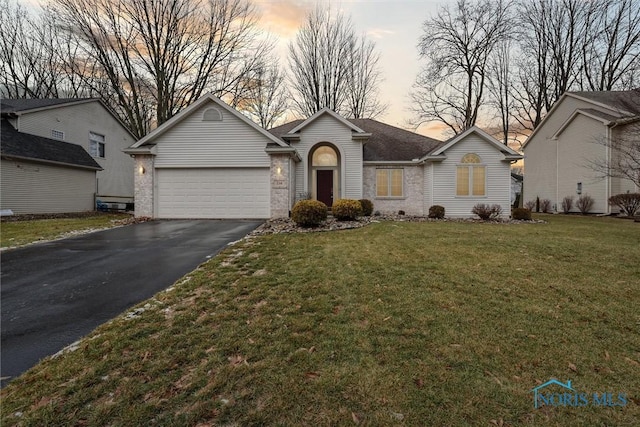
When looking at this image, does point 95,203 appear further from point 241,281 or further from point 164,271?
point 241,281

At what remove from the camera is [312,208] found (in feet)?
34.5

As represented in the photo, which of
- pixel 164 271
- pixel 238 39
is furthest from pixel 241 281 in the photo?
pixel 238 39

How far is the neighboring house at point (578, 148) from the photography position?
55.4 feet

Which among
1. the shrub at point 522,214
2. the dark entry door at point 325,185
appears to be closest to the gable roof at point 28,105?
the dark entry door at point 325,185

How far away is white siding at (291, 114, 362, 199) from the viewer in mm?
15633

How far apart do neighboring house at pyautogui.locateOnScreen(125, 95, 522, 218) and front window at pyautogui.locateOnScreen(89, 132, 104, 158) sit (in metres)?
10.6

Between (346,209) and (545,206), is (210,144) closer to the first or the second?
(346,209)

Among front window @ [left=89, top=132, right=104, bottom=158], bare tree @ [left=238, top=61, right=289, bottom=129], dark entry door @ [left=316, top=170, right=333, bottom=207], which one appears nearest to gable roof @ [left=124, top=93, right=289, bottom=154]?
dark entry door @ [left=316, top=170, right=333, bottom=207]

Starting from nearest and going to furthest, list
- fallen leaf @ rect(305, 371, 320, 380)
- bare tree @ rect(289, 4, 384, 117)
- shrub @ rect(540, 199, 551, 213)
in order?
fallen leaf @ rect(305, 371, 320, 380) < shrub @ rect(540, 199, 551, 213) < bare tree @ rect(289, 4, 384, 117)

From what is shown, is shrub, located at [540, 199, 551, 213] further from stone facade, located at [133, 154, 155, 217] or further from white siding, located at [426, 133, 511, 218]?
stone facade, located at [133, 154, 155, 217]

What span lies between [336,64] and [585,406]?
2690 centimetres

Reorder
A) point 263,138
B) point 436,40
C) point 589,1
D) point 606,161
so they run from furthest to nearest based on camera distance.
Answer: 1. point 436,40
2. point 589,1
3. point 606,161
4. point 263,138

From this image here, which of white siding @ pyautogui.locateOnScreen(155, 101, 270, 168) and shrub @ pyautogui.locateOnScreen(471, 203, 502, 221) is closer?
white siding @ pyautogui.locateOnScreen(155, 101, 270, 168)

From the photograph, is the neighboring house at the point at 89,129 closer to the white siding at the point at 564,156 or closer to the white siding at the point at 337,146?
the white siding at the point at 337,146
